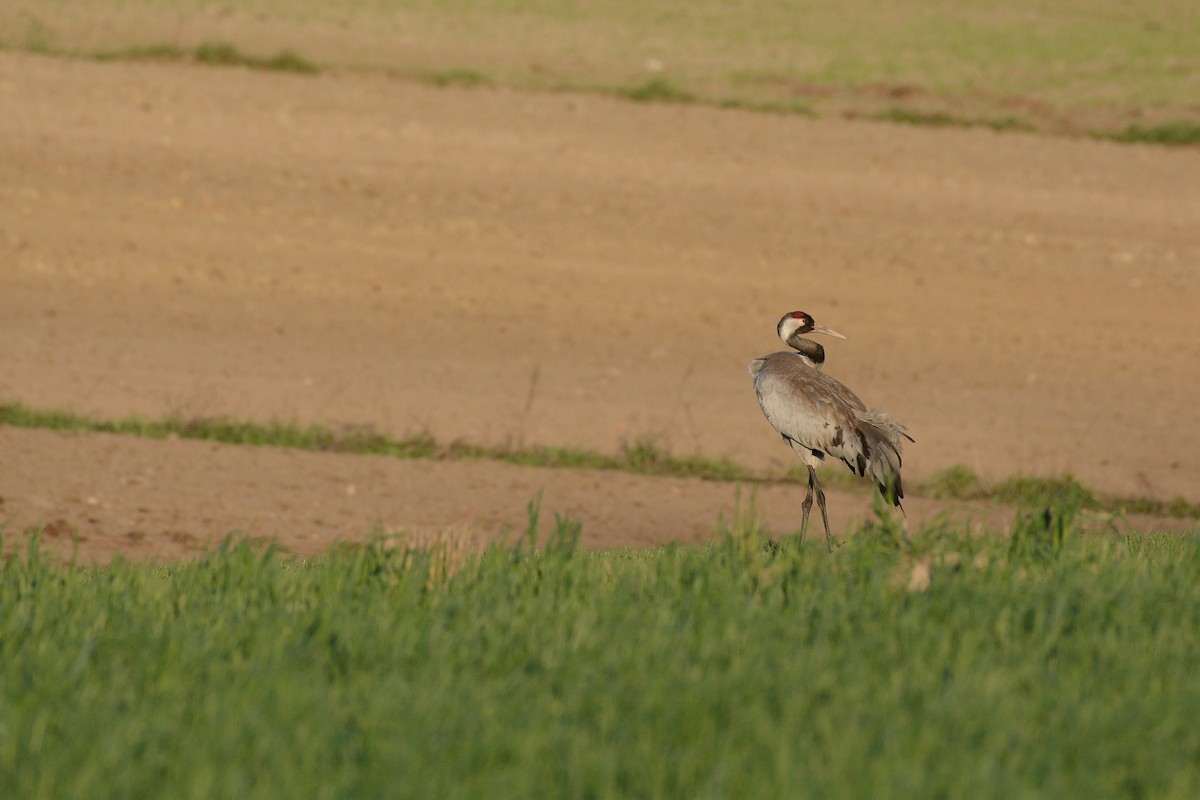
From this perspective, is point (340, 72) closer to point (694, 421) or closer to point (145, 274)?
point (145, 274)

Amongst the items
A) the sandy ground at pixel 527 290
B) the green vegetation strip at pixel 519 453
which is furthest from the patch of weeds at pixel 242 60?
the green vegetation strip at pixel 519 453

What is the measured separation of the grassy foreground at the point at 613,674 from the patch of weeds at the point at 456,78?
10971mm

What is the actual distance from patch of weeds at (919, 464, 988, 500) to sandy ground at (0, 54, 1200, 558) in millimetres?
171

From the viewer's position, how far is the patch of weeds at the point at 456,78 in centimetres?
1605

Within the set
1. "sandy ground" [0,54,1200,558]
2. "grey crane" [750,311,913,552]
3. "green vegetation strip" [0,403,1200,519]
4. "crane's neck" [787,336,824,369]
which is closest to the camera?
"grey crane" [750,311,913,552]

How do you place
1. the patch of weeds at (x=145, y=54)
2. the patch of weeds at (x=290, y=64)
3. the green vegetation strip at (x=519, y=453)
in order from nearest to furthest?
1. the green vegetation strip at (x=519, y=453)
2. the patch of weeds at (x=145, y=54)
3. the patch of weeds at (x=290, y=64)

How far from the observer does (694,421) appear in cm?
1123

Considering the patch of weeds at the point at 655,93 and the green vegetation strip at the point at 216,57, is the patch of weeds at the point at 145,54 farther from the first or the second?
the patch of weeds at the point at 655,93

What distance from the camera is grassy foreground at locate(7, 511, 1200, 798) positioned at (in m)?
3.60

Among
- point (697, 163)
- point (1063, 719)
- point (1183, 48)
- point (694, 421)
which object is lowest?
point (1063, 719)

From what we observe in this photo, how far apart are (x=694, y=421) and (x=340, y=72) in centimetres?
643

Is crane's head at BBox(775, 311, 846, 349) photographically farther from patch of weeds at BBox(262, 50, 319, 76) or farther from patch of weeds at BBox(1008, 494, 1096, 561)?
patch of weeds at BBox(262, 50, 319, 76)

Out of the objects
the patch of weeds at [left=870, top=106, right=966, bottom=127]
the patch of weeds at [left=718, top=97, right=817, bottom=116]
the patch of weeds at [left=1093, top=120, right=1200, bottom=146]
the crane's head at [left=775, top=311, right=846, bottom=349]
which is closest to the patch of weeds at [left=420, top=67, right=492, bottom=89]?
the patch of weeds at [left=718, top=97, right=817, bottom=116]

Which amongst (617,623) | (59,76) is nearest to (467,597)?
(617,623)
